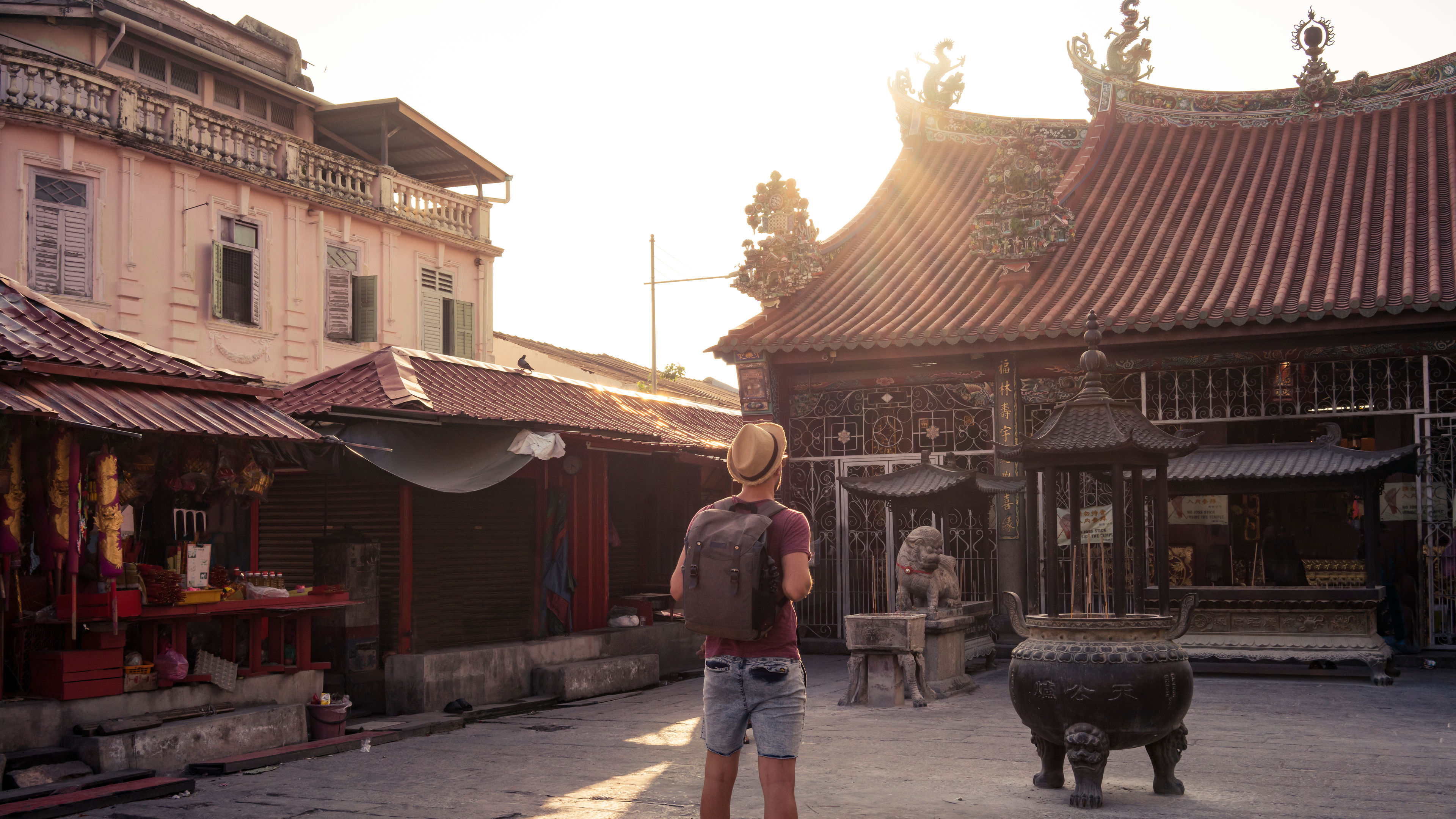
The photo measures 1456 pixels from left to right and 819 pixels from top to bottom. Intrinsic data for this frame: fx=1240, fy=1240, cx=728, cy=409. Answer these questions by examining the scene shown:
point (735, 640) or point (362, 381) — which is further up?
point (362, 381)

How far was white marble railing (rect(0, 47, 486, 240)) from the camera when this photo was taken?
1628 centimetres

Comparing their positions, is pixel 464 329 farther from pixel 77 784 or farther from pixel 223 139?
pixel 77 784

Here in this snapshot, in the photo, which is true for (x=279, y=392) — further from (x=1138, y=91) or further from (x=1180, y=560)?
(x=1138, y=91)

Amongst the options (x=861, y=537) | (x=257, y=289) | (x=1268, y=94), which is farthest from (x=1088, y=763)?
(x=257, y=289)

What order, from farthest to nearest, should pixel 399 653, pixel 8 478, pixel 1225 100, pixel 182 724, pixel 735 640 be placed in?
1. pixel 1225 100
2. pixel 399 653
3. pixel 182 724
4. pixel 8 478
5. pixel 735 640

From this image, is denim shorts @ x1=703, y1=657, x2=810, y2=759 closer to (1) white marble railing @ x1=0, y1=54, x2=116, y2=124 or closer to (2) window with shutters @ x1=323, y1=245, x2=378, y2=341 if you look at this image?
(1) white marble railing @ x1=0, y1=54, x2=116, y2=124

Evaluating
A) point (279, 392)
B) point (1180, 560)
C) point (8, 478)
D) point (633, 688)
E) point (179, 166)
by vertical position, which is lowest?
point (633, 688)

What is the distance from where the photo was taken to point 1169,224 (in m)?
15.2

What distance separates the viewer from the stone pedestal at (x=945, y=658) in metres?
11.4

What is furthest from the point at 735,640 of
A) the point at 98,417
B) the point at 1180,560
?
the point at 1180,560

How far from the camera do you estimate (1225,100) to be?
55.2ft

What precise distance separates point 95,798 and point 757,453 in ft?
15.1

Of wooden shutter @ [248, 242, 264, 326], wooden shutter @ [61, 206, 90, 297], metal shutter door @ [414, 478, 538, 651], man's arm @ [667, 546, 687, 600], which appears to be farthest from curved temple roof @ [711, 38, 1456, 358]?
man's arm @ [667, 546, 687, 600]

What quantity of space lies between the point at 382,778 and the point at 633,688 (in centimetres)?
496
